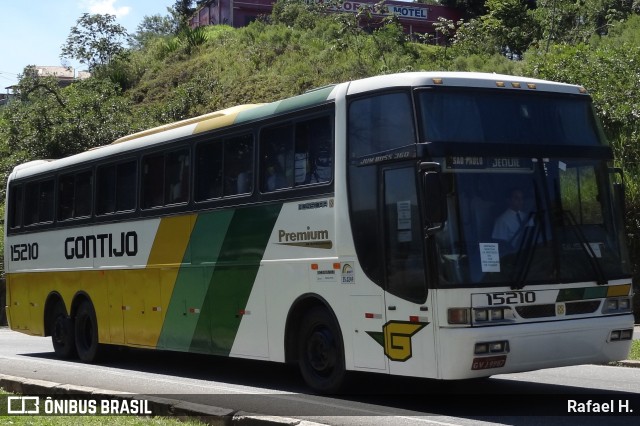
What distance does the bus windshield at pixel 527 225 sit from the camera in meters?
9.95

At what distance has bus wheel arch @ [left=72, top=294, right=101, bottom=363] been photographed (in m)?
17.6

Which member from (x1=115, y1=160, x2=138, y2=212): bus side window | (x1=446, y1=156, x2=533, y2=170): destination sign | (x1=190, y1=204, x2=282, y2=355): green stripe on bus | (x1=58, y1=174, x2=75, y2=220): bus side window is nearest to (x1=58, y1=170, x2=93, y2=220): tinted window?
(x1=58, y1=174, x2=75, y2=220): bus side window

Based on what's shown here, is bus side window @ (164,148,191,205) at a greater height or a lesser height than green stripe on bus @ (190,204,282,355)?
greater

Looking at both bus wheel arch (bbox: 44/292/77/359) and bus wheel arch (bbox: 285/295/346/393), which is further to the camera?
bus wheel arch (bbox: 44/292/77/359)

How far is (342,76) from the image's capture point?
4278cm

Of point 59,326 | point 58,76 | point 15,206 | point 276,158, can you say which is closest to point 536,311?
point 276,158

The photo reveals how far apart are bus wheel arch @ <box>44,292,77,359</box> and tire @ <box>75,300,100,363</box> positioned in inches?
10.6

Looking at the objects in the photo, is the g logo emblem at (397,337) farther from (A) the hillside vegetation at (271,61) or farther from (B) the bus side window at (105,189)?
(A) the hillside vegetation at (271,61)

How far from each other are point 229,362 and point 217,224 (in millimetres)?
4117

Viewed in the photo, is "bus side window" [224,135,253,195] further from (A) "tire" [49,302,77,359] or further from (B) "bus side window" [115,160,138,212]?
(A) "tire" [49,302,77,359]

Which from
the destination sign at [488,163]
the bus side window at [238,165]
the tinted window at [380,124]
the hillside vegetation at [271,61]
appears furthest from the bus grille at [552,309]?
the hillside vegetation at [271,61]

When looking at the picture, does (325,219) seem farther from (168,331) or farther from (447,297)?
(168,331)

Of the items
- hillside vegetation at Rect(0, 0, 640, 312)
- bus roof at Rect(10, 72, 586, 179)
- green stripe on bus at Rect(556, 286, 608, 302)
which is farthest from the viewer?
hillside vegetation at Rect(0, 0, 640, 312)

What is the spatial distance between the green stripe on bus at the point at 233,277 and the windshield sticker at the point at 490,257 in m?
3.31
